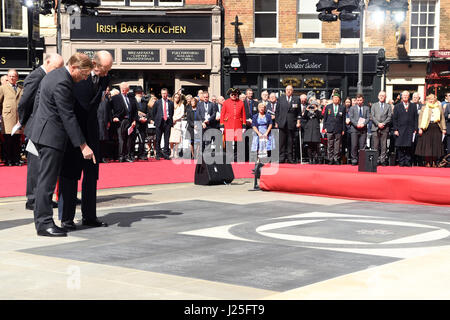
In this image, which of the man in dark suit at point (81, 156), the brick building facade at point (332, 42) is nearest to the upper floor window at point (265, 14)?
the brick building facade at point (332, 42)

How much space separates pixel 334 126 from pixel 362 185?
7.62m

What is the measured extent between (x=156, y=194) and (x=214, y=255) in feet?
17.8

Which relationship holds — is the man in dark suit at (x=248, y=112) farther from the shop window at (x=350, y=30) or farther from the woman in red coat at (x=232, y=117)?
the shop window at (x=350, y=30)

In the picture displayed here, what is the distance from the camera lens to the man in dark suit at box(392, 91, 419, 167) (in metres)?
19.1

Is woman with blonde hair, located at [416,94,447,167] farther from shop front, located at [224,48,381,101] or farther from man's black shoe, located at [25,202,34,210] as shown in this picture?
man's black shoe, located at [25,202,34,210]

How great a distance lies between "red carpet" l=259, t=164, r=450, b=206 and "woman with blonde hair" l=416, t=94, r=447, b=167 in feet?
23.6

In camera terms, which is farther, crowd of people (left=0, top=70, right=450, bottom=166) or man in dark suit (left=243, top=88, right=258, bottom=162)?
man in dark suit (left=243, top=88, right=258, bottom=162)

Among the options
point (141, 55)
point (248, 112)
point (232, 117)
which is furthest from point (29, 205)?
point (141, 55)

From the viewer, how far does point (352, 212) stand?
10.6 metres

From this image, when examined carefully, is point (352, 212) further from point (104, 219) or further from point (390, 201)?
point (104, 219)

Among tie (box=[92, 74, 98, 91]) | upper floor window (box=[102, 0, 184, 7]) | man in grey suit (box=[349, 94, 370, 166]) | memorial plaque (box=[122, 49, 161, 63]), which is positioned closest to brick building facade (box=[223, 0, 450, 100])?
upper floor window (box=[102, 0, 184, 7])

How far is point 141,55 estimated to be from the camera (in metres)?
30.0

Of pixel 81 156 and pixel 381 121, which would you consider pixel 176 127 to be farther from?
pixel 81 156

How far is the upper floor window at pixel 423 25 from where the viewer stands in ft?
99.3
